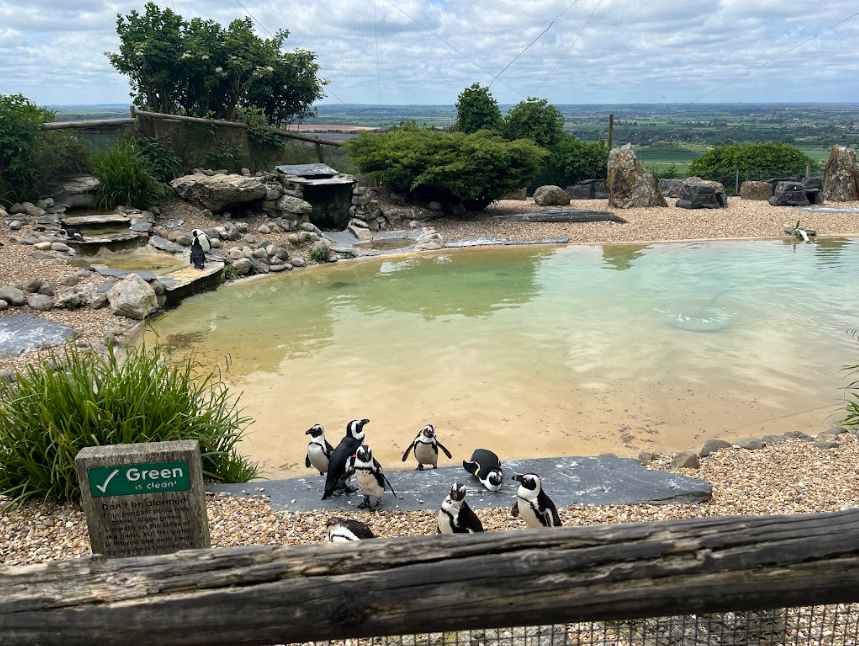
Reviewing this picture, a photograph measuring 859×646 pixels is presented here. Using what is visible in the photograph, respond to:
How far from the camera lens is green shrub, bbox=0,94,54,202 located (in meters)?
11.8

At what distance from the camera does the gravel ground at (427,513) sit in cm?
→ 342

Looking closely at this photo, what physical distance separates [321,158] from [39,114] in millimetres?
5723

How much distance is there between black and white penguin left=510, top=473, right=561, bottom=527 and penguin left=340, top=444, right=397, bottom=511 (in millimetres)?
802

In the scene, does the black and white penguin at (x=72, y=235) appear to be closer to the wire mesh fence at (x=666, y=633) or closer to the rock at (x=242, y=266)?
the rock at (x=242, y=266)

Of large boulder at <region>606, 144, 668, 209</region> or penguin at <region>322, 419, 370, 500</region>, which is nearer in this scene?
penguin at <region>322, 419, 370, 500</region>

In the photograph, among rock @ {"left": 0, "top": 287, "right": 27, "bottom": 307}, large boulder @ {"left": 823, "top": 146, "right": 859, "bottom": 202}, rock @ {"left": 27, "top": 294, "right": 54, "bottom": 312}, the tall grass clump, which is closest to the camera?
the tall grass clump

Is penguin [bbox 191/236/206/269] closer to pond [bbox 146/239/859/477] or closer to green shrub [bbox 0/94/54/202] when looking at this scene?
pond [bbox 146/239/859/477]

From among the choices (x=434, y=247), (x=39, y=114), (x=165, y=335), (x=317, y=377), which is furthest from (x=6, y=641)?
(x=39, y=114)

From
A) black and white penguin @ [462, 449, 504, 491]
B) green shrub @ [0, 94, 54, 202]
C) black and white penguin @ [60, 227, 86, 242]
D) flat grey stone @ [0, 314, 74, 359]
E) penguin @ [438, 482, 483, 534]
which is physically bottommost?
black and white penguin @ [462, 449, 504, 491]

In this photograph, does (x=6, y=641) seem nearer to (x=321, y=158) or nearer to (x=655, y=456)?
(x=655, y=456)

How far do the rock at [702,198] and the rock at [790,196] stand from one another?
1.37 metres

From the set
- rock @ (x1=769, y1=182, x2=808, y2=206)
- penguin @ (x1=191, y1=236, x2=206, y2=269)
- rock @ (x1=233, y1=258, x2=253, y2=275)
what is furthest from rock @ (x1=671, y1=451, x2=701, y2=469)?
rock @ (x1=769, y1=182, x2=808, y2=206)

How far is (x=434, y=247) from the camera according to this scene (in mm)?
13781

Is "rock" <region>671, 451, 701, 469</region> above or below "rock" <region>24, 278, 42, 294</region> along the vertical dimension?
below
